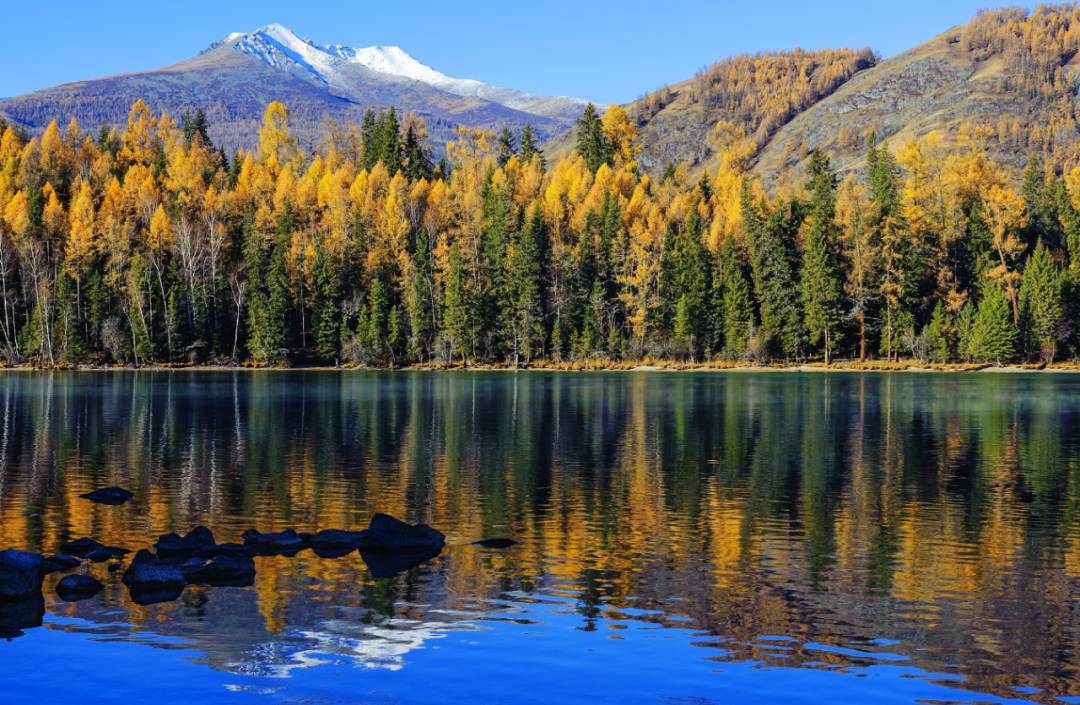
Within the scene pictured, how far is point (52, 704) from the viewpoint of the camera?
12.4 m

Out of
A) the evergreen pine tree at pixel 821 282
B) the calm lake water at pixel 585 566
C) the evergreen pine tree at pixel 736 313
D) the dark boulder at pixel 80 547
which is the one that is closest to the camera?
the calm lake water at pixel 585 566

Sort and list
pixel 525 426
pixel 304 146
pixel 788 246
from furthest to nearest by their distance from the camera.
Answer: pixel 304 146
pixel 788 246
pixel 525 426

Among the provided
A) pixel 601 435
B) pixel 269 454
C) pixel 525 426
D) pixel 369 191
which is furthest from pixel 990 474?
pixel 369 191

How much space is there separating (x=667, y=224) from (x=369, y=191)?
44807 millimetres

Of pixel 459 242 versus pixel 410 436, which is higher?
pixel 459 242

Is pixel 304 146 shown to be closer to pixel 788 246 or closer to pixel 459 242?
pixel 459 242

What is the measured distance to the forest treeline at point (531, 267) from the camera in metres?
119

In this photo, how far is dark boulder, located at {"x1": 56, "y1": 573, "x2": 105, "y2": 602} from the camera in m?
17.4

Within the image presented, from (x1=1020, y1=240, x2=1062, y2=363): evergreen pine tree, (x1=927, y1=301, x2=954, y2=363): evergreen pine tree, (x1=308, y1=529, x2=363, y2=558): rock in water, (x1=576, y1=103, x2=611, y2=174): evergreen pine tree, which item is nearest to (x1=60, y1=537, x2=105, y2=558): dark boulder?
(x1=308, y1=529, x2=363, y2=558): rock in water

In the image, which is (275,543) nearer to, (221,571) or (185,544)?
(185,544)

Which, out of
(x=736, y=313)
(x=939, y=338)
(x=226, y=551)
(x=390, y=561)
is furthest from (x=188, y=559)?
(x=736, y=313)

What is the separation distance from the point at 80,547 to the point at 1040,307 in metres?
113

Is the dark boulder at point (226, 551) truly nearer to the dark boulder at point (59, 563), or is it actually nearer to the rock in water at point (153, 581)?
the rock in water at point (153, 581)

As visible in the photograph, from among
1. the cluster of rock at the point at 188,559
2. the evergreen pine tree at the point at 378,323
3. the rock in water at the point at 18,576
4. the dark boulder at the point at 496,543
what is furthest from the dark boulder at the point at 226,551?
the evergreen pine tree at the point at 378,323
